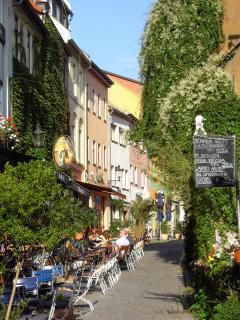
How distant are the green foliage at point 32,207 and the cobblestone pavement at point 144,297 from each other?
299cm

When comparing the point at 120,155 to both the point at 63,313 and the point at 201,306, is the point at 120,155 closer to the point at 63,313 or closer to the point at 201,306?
the point at 201,306

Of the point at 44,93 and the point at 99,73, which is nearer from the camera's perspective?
the point at 44,93

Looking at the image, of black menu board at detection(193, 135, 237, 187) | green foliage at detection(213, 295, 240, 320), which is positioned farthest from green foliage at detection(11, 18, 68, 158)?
green foliage at detection(213, 295, 240, 320)

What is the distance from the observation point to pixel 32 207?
9.29m

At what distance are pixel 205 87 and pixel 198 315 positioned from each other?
1162 centimetres

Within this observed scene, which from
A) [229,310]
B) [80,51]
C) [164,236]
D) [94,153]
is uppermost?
[80,51]

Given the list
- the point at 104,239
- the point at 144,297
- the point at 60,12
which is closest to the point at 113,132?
the point at 60,12

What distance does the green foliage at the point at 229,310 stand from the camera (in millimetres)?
9445

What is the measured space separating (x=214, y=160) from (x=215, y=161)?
0.07ft

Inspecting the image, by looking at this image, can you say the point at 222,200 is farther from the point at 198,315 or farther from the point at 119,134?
the point at 119,134

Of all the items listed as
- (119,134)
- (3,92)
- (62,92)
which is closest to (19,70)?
(3,92)

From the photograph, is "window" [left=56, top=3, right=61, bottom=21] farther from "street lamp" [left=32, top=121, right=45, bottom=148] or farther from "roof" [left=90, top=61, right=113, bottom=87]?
"street lamp" [left=32, top=121, right=45, bottom=148]

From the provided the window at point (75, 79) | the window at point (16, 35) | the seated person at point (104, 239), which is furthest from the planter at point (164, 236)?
the window at point (16, 35)

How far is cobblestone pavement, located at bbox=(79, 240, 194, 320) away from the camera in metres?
12.4
